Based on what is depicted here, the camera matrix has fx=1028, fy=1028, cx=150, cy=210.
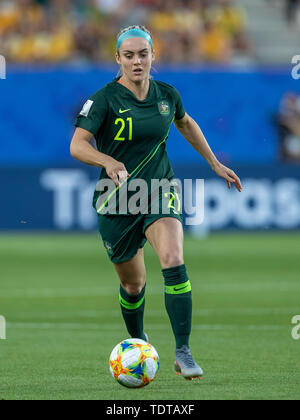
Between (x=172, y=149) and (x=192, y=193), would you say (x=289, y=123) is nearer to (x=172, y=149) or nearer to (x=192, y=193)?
(x=172, y=149)

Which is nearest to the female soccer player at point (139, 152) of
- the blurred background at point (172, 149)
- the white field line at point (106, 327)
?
the white field line at point (106, 327)

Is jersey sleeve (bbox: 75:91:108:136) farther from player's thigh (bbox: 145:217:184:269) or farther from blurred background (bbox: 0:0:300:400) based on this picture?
blurred background (bbox: 0:0:300:400)

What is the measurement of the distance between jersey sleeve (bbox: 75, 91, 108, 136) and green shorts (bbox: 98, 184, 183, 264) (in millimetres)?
689

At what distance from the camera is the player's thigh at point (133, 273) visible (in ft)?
25.0

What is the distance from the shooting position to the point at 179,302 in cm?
709

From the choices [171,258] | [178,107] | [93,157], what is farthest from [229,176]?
[93,157]

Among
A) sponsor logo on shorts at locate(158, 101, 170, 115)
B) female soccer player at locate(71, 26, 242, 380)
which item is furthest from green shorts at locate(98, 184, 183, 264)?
sponsor logo on shorts at locate(158, 101, 170, 115)

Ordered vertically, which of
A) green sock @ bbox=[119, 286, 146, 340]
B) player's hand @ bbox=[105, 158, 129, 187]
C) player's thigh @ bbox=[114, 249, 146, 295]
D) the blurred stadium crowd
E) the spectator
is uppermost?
the blurred stadium crowd

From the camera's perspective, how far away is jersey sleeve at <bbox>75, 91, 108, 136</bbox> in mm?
7223

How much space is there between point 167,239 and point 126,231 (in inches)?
17.6

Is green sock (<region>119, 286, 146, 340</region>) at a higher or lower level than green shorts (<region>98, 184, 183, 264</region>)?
lower

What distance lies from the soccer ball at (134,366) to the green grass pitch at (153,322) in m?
0.08

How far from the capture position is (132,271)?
25.2 ft

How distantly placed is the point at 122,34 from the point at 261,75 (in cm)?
1438
